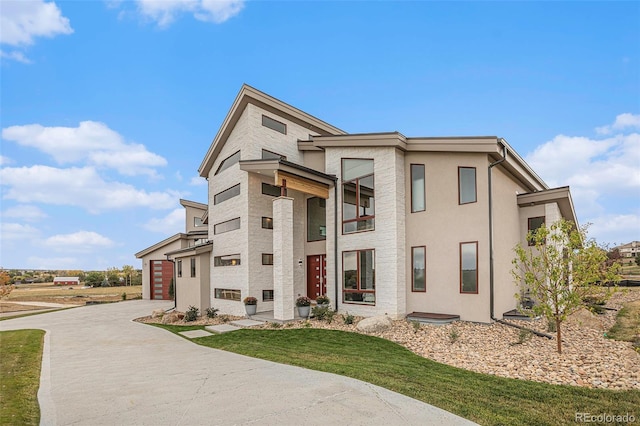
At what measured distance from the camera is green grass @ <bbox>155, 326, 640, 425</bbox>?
14.9 ft

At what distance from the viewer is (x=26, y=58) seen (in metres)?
9.30

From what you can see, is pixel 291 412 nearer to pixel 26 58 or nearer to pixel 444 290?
pixel 444 290

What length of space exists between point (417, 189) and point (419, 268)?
285 centimetres

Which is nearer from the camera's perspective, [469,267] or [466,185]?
[469,267]

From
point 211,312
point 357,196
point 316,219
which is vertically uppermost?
point 357,196

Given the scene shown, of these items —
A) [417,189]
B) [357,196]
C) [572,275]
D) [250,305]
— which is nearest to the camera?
[572,275]

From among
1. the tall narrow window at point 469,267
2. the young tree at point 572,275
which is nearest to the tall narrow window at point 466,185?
the tall narrow window at point 469,267

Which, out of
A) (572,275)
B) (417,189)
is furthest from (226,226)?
(572,275)

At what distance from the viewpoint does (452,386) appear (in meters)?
5.55

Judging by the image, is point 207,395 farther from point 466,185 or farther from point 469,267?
point 466,185

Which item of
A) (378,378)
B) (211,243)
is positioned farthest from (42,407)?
(211,243)

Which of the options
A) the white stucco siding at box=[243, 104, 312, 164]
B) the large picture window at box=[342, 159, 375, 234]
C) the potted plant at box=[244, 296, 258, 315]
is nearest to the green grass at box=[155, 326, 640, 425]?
the potted plant at box=[244, 296, 258, 315]

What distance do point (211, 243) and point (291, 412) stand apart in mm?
14090

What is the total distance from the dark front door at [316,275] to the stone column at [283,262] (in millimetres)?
2226
